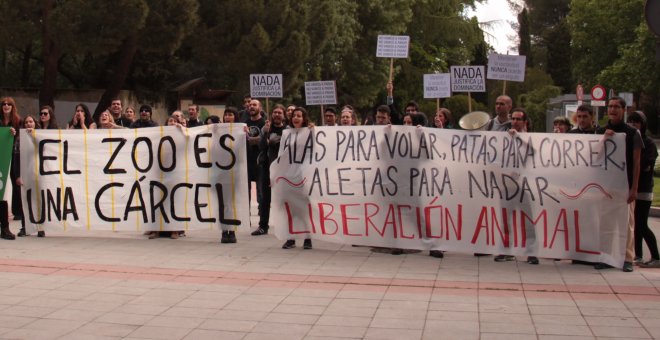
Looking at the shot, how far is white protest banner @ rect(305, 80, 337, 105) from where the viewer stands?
12.5 m

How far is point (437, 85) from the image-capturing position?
1334 cm

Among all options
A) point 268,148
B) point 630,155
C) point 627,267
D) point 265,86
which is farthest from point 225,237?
point 630,155

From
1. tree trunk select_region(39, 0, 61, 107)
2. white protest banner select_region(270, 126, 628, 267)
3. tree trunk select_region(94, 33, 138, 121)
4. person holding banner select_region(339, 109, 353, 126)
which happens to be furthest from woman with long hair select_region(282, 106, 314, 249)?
tree trunk select_region(94, 33, 138, 121)

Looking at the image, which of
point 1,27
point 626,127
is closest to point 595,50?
point 1,27

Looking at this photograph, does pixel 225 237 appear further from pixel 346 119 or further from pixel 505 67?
pixel 505 67

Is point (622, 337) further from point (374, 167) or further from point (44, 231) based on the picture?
point (44, 231)

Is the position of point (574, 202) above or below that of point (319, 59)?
below

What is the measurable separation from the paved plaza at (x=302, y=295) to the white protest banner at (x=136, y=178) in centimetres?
40

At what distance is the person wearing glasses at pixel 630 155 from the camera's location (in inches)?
314

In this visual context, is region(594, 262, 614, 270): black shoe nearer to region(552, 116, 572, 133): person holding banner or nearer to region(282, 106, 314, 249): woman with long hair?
region(552, 116, 572, 133): person holding banner

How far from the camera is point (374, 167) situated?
9.02m

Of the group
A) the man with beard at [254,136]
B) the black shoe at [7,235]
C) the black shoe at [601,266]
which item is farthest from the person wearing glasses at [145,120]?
the black shoe at [601,266]

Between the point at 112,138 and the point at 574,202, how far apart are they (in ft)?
17.5

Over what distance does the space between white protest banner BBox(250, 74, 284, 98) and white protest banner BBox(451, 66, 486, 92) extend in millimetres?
2778
